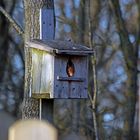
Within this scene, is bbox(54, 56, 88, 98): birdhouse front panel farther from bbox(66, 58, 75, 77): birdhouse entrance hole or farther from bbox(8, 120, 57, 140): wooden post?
bbox(8, 120, 57, 140): wooden post

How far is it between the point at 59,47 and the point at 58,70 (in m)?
0.16

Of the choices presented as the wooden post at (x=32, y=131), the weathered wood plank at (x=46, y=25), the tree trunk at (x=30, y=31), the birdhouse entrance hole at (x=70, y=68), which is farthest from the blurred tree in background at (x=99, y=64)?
the wooden post at (x=32, y=131)

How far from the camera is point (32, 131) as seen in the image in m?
1.99

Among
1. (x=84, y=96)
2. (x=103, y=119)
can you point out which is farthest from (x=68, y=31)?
(x=84, y=96)

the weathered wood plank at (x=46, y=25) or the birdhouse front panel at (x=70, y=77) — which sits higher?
the weathered wood plank at (x=46, y=25)

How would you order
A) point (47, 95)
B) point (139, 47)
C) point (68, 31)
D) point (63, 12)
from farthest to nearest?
point (63, 12), point (68, 31), point (139, 47), point (47, 95)

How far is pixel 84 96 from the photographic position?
394 cm

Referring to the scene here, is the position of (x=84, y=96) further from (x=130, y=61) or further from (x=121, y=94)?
(x=121, y=94)

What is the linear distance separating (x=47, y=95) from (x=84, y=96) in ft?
0.96

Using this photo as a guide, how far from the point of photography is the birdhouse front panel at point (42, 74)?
3.81m

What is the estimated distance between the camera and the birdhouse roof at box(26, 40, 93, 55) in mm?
3736

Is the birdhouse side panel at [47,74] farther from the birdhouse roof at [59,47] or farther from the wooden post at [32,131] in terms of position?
the wooden post at [32,131]

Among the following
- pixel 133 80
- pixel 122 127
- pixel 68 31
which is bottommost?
pixel 122 127

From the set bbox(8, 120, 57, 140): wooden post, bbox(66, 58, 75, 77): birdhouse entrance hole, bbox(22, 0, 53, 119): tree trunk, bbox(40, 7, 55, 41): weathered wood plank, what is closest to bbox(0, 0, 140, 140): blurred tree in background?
bbox(22, 0, 53, 119): tree trunk
